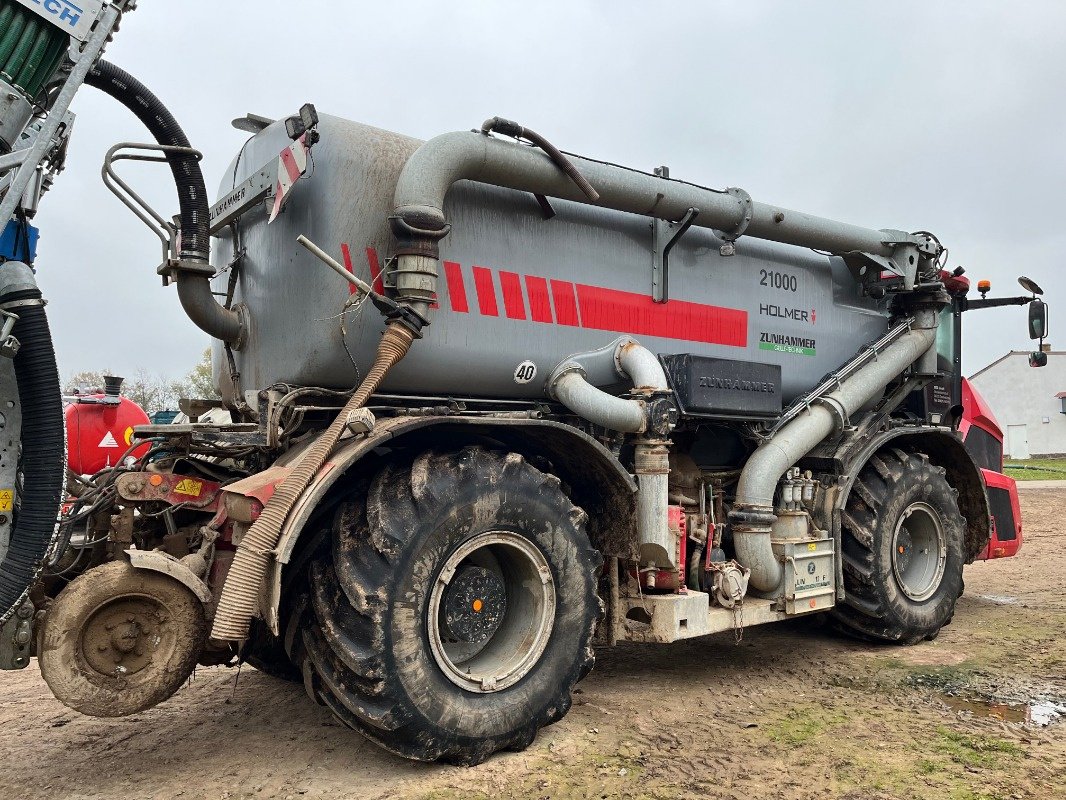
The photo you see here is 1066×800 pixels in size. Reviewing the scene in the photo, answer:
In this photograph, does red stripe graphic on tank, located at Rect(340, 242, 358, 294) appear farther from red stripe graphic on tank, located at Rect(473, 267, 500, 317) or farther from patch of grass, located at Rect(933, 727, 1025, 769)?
patch of grass, located at Rect(933, 727, 1025, 769)

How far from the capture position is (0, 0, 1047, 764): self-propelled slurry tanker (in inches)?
128

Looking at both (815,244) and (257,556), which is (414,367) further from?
(815,244)

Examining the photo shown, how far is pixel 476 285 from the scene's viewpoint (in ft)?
14.1

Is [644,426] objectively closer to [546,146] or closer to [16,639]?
[546,146]

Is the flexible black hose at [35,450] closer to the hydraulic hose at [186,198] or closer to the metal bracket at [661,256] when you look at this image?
the hydraulic hose at [186,198]

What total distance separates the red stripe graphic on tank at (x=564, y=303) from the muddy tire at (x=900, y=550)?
2.64 meters

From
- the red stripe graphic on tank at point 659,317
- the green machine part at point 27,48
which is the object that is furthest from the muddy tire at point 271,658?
the green machine part at point 27,48

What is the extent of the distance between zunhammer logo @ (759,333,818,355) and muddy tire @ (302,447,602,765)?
2.42m

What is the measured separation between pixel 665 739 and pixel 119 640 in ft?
8.45

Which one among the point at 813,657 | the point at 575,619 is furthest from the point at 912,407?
the point at 575,619

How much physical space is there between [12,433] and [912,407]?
21.2 ft

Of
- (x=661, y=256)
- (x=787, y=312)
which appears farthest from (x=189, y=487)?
(x=787, y=312)

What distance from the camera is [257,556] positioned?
3.20m

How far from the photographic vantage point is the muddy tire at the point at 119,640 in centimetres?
318
